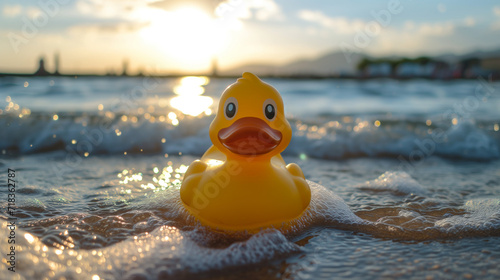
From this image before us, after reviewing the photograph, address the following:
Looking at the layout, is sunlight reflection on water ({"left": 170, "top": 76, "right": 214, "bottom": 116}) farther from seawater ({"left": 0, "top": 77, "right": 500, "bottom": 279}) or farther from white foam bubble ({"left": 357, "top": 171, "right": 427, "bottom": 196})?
white foam bubble ({"left": 357, "top": 171, "right": 427, "bottom": 196})

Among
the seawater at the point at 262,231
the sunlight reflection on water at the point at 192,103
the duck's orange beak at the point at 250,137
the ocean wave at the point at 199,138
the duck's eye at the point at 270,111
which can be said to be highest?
the sunlight reflection on water at the point at 192,103

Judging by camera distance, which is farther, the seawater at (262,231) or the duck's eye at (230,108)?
the duck's eye at (230,108)

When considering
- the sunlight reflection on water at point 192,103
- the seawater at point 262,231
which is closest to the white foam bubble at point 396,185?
the seawater at point 262,231

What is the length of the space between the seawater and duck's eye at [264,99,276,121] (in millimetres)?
732

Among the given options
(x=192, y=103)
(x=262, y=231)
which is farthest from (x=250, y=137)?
(x=192, y=103)

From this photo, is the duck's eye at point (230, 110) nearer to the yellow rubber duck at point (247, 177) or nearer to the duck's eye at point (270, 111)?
the yellow rubber duck at point (247, 177)

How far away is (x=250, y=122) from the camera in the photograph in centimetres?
247

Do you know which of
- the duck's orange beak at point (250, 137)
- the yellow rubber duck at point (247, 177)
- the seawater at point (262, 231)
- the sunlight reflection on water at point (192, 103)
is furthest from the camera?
the sunlight reflection on water at point (192, 103)

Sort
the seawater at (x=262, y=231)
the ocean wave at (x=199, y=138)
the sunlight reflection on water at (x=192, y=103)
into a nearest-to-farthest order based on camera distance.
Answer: the seawater at (x=262, y=231) → the ocean wave at (x=199, y=138) → the sunlight reflection on water at (x=192, y=103)

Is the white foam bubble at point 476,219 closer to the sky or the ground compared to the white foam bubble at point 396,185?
closer to the ground

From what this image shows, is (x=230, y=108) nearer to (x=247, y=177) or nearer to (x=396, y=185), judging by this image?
(x=247, y=177)

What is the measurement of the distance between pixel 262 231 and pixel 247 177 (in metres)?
0.35

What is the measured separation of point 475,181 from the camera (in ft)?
15.0

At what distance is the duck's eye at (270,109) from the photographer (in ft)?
8.61
